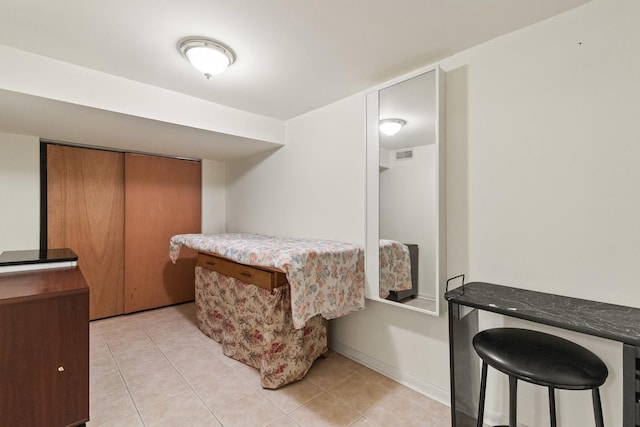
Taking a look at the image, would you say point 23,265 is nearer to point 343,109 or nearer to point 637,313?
point 343,109

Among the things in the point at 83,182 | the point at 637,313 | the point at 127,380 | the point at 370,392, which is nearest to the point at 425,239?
the point at 637,313

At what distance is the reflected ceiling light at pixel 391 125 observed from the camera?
196 cm

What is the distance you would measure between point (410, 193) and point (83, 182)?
3383 millimetres

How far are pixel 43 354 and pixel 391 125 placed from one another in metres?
2.38

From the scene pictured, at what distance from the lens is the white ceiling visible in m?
1.35

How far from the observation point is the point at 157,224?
3.53 meters

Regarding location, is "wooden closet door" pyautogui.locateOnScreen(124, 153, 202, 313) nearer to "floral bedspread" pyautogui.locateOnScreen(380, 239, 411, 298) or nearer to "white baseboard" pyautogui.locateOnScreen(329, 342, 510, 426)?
"white baseboard" pyautogui.locateOnScreen(329, 342, 510, 426)

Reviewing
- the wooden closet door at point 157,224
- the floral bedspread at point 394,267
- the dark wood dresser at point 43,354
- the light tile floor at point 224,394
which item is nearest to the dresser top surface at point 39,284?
the dark wood dresser at point 43,354

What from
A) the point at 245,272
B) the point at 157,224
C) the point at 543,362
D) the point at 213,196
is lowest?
the point at 543,362

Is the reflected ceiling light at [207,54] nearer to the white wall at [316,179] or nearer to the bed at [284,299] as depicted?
the white wall at [316,179]

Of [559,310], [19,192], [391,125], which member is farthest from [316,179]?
[19,192]

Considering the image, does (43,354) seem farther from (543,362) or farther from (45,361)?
(543,362)

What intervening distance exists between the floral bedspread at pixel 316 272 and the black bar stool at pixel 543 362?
90 cm

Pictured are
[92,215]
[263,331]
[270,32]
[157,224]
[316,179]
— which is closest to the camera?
[270,32]
